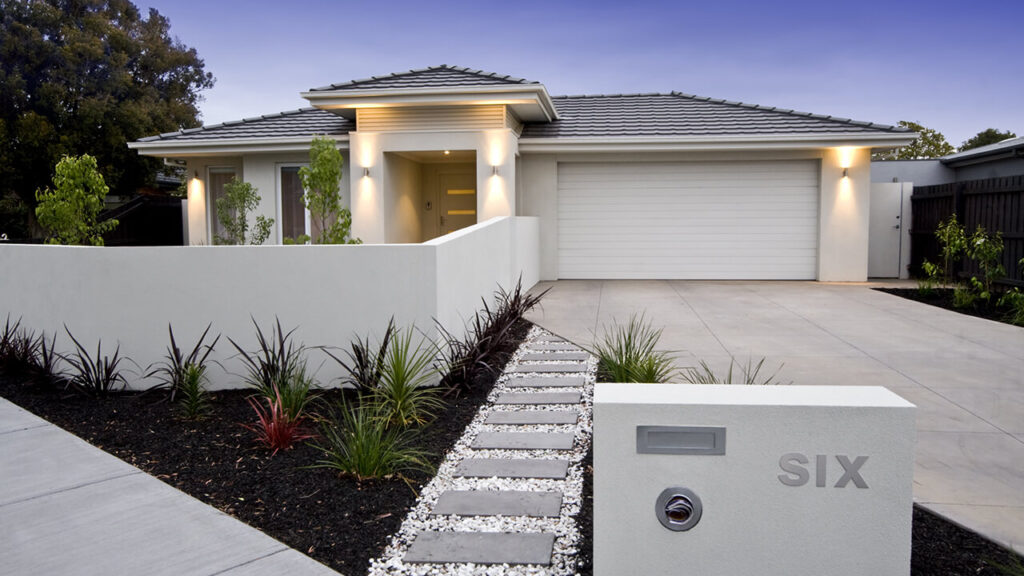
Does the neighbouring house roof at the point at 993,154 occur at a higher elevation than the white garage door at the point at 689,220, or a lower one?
higher

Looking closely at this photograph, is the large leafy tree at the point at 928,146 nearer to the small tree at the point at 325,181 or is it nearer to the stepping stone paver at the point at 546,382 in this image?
the small tree at the point at 325,181

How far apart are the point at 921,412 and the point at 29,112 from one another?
28.3 m

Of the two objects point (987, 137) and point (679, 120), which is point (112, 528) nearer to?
point (679, 120)

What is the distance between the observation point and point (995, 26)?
19.8 metres

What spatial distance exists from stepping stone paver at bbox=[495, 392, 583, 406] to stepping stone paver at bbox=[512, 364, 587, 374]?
0.75m

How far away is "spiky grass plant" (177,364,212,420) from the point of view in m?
5.84

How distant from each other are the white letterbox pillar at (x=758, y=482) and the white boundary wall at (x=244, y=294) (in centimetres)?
357

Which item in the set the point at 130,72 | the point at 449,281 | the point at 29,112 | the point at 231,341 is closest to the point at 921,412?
the point at 449,281

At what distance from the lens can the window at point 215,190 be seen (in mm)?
16281

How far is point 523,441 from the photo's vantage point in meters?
5.22

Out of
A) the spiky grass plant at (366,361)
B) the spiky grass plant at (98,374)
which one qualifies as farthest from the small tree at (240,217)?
the spiky grass plant at (366,361)

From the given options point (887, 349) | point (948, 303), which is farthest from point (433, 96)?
point (948, 303)

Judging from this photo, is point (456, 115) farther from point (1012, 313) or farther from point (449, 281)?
point (1012, 313)

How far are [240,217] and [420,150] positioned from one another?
340cm
